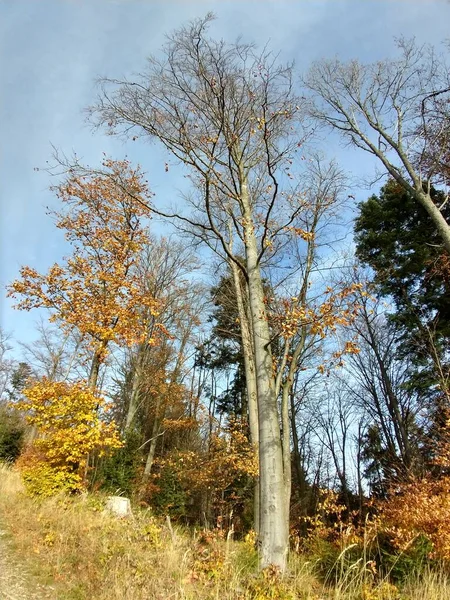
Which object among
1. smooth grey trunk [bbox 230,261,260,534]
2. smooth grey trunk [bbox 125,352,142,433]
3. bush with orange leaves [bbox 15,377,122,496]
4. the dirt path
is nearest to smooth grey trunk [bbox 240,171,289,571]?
the dirt path

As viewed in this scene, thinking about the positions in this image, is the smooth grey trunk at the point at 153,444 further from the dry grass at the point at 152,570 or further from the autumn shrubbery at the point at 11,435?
the dry grass at the point at 152,570

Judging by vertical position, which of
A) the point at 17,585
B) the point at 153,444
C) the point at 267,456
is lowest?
the point at 17,585

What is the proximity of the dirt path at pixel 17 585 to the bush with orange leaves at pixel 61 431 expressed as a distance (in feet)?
10.8

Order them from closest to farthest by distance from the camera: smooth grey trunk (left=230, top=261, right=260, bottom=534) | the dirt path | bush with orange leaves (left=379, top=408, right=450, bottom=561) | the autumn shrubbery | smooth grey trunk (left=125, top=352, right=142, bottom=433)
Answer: the dirt path < bush with orange leaves (left=379, top=408, right=450, bottom=561) < smooth grey trunk (left=230, top=261, right=260, bottom=534) < smooth grey trunk (left=125, top=352, right=142, bottom=433) < the autumn shrubbery

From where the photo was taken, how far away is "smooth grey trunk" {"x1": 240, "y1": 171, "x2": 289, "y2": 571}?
3975 millimetres

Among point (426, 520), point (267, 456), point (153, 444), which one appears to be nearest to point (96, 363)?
point (267, 456)

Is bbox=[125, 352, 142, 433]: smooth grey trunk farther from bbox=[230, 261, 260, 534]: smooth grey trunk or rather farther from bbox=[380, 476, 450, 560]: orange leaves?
bbox=[380, 476, 450, 560]: orange leaves

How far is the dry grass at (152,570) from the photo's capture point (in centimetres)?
341

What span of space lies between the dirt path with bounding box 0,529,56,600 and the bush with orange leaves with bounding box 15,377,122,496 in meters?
3.28

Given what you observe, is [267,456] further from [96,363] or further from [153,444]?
[153,444]

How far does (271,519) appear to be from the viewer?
160 inches

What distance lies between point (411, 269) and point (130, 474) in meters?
13.8

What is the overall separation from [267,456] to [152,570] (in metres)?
1.70

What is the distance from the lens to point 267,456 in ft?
14.2
